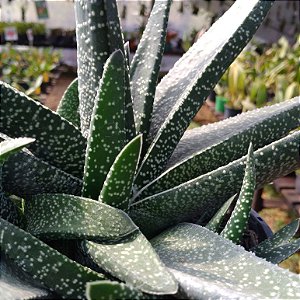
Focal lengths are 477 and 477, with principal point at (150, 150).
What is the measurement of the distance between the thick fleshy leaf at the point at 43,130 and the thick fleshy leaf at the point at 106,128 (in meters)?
0.03

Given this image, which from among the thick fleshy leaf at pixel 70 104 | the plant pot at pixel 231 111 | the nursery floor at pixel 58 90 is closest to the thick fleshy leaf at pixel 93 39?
the thick fleshy leaf at pixel 70 104

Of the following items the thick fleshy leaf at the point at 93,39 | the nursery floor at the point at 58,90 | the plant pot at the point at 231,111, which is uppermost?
the thick fleshy leaf at the point at 93,39

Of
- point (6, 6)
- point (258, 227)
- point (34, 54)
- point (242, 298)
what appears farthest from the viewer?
point (6, 6)

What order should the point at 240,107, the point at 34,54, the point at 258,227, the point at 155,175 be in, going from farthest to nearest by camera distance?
1. the point at 34,54
2. the point at 240,107
3. the point at 258,227
4. the point at 155,175

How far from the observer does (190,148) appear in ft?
1.93

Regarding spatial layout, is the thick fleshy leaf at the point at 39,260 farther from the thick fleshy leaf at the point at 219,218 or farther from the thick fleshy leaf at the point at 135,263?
the thick fleshy leaf at the point at 219,218

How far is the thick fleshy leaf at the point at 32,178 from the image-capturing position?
17.9 inches

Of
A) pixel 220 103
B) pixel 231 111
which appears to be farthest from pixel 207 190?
pixel 220 103

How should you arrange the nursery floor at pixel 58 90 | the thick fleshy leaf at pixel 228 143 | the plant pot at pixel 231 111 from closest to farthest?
the thick fleshy leaf at pixel 228 143 → the plant pot at pixel 231 111 → the nursery floor at pixel 58 90

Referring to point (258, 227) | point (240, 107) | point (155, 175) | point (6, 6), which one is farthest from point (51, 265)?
point (6, 6)

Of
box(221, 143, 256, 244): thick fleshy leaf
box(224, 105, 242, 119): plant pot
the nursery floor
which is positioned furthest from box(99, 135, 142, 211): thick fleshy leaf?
the nursery floor

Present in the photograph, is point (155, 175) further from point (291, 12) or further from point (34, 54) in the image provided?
point (291, 12)

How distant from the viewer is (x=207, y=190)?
0.48 metres

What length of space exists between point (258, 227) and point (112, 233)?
0.97ft
